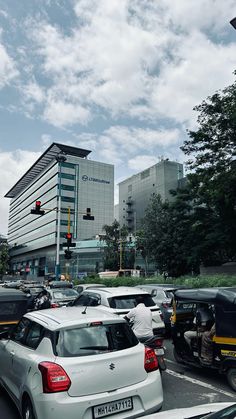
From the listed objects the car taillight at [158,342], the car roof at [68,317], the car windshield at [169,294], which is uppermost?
the car roof at [68,317]

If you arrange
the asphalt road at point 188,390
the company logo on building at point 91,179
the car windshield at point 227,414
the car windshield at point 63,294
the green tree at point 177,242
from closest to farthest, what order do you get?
the car windshield at point 227,414 < the asphalt road at point 188,390 < the car windshield at point 63,294 < the green tree at point 177,242 < the company logo on building at point 91,179

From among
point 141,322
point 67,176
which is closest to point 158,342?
point 141,322

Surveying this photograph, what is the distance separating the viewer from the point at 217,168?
24.9 meters

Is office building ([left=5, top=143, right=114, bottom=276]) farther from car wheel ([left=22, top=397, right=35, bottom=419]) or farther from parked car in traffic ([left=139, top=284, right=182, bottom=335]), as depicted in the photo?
car wheel ([left=22, top=397, right=35, bottom=419])

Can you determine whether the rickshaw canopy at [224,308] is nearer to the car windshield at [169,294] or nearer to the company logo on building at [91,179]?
the car windshield at [169,294]

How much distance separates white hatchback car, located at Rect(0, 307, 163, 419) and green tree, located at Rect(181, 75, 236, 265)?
64.6ft

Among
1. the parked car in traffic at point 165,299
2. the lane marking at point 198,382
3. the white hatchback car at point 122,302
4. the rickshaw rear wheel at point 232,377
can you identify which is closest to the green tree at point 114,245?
the parked car in traffic at point 165,299

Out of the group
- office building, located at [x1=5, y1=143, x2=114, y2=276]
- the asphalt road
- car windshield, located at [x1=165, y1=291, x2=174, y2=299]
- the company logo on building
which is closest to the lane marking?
the asphalt road

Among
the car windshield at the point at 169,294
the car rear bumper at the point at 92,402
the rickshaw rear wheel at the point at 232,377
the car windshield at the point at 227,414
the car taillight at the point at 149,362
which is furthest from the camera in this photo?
the car windshield at the point at 169,294

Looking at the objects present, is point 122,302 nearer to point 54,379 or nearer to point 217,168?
point 54,379

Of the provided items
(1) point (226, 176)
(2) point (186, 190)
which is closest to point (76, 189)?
(2) point (186, 190)

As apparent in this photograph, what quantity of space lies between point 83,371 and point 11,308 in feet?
18.2

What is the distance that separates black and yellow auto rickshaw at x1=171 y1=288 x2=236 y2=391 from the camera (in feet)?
19.6

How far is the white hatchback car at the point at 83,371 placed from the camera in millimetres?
3607
